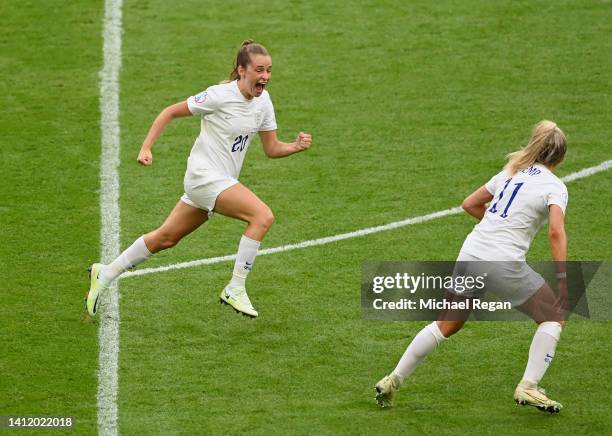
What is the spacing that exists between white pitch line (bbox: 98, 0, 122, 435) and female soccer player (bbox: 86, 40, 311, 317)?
0.45 m

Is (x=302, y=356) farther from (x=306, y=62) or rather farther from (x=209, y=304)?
(x=306, y=62)

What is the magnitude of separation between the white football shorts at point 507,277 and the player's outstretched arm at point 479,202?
1.29 ft

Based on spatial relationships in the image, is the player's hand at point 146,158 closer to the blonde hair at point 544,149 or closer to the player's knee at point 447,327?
the player's knee at point 447,327

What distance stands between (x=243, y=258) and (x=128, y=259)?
96 cm

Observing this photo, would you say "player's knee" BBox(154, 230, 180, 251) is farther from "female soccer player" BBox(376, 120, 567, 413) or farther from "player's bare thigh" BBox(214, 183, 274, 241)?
"female soccer player" BBox(376, 120, 567, 413)

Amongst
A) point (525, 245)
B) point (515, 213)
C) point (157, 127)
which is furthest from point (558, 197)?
point (157, 127)

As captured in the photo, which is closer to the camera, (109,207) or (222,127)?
(222,127)

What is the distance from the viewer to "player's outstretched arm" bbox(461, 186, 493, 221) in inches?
352

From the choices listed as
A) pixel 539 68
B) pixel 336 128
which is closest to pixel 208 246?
pixel 336 128

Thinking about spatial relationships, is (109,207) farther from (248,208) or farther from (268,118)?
(248,208)

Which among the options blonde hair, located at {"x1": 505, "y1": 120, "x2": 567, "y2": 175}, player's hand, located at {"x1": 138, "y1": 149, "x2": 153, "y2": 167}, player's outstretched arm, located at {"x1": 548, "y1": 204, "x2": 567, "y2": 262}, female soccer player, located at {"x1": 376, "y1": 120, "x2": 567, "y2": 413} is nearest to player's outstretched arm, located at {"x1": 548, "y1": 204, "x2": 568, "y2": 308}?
player's outstretched arm, located at {"x1": 548, "y1": 204, "x2": 567, "y2": 262}

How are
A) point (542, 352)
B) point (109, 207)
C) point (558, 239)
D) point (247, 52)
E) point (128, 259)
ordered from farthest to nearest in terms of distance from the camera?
point (109, 207) < point (128, 259) < point (247, 52) < point (542, 352) < point (558, 239)

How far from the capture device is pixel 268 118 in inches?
411

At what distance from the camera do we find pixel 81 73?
1588cm
